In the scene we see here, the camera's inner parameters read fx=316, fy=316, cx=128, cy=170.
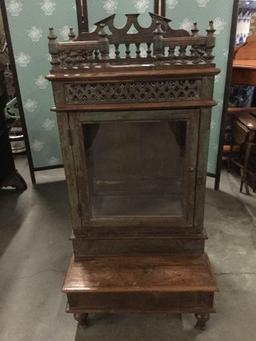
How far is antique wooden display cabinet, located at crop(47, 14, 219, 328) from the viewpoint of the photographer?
103 cm

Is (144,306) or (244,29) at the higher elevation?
(244,29)

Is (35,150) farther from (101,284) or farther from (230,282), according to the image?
(230,282)

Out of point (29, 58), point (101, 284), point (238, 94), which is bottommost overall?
point (101, 284)

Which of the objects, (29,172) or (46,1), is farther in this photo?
(29,172)

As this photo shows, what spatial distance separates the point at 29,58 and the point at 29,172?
97cm

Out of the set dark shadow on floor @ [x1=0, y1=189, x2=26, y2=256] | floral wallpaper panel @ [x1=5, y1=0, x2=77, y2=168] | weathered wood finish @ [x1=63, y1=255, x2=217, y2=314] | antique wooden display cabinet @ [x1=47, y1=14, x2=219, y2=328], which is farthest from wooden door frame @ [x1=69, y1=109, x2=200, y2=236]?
floral wallpaper panel @ [x1=5, y1=0, x2=77, y2=168]

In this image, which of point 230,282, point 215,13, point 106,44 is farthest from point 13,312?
point 215,13

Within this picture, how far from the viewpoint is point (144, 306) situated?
1254 mm

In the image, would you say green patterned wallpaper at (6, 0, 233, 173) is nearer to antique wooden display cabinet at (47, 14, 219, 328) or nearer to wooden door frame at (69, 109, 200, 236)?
antique wooden display cabinet at (47, 14, 219, 328)

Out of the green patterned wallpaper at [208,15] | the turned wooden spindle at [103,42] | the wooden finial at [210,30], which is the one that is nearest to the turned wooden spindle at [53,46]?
the turned wooden spindle at [103,42]

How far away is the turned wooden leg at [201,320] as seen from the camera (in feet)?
4.20

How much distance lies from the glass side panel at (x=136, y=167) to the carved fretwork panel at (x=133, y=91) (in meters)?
0.10

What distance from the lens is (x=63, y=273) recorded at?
165 centimetres

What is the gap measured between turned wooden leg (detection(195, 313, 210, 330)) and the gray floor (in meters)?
0.02
